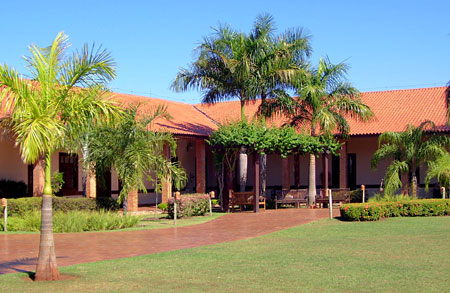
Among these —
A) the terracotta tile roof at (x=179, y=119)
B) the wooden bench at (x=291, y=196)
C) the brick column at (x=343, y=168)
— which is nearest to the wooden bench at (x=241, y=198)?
the wooden bench at (x=291, y=196)

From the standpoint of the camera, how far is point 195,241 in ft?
46.6

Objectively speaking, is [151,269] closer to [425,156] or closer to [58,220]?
[58,220]

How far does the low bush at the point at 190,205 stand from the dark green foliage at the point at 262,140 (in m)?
2.27

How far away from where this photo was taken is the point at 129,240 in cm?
1452

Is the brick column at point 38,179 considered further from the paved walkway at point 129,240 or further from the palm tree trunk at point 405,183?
the palm tree trunk at point 405,183

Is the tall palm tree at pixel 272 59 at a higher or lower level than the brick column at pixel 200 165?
higher

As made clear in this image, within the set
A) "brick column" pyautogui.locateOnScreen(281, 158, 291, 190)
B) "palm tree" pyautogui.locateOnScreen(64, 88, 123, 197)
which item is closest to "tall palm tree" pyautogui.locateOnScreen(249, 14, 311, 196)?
"brick column" pyautogui.locateOnScreen(281, 158, 291, 190)

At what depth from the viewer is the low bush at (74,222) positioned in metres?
16.5

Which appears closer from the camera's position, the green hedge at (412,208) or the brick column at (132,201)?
the green hedge at (412,208)

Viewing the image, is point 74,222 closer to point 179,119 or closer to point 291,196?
point 291,196

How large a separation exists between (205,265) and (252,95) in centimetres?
1430

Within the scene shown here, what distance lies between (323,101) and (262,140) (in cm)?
386

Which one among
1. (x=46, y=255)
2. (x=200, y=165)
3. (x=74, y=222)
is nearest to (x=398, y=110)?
(x=200, y=165)

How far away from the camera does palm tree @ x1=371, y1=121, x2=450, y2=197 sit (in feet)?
74.2
